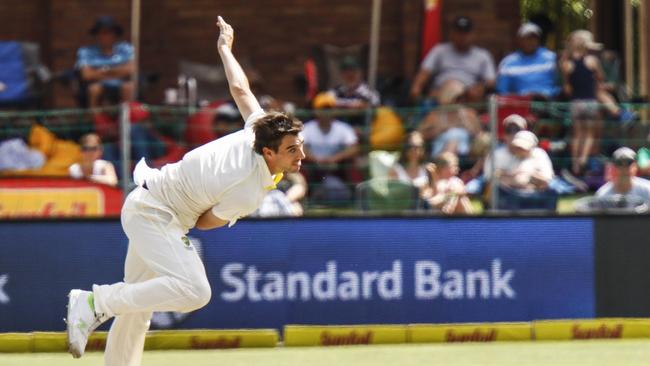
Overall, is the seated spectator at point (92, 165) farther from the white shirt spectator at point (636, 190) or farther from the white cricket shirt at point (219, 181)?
the white cricket shirt at point (219, 181)

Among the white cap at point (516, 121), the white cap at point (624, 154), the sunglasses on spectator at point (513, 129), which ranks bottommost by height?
the white cap at point (624, 154)

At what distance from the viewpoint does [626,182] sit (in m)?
12.4

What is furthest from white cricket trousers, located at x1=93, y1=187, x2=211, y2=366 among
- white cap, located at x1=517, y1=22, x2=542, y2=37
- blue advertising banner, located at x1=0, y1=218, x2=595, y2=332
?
white cap, located at x1=517, y1=22, x2=542, y2=37

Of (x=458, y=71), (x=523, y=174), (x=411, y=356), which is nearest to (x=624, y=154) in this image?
(x=523, y=174)

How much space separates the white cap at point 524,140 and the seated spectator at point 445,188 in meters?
0.58

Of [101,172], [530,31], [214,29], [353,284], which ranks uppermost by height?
[214,29]

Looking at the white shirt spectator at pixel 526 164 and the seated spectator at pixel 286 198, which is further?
the white shirt spectator at pixel 526 164

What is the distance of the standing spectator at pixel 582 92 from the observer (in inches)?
543

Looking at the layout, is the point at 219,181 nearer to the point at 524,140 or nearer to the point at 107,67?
the point at 524,140

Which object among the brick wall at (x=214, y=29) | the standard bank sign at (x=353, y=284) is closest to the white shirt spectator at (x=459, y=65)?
the brick wall at (x=214, y=29)

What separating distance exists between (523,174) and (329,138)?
225 cm

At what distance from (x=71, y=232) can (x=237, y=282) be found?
4.13 feet

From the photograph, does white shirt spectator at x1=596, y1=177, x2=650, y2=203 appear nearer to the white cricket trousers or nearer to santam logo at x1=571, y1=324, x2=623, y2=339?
santam logo at x1=571, y1=324, x2=623, y2=339

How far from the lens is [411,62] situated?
1791cm
